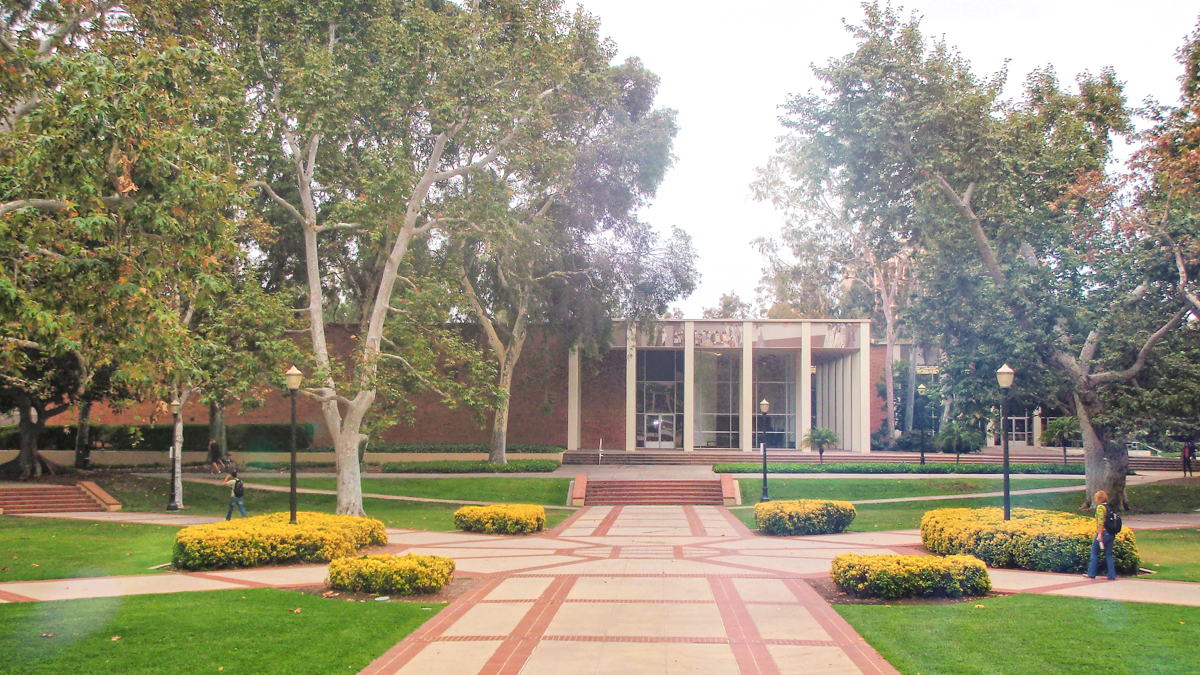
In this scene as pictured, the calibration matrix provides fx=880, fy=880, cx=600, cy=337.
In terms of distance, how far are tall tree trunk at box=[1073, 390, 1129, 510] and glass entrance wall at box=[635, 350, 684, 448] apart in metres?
24.3

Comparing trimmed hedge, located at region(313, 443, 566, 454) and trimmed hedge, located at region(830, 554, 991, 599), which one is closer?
trimmed hedge, located at region(830, 554, 991, 599)

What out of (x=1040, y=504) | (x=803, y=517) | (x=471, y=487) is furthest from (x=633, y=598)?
(x=471, y=487)

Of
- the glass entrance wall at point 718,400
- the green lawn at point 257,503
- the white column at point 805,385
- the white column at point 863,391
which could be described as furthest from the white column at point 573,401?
the green lawn at point 257,503

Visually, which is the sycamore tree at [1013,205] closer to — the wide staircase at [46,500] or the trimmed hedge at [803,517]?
the trimmed hedge at [803,517]

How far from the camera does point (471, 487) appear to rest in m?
32.7

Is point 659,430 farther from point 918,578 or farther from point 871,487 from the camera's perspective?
point 918,578

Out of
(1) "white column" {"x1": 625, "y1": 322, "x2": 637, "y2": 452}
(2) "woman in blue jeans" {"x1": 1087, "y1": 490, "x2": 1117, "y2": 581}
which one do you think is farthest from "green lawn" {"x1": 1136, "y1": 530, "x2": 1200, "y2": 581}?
(1) "white column" {"x1": 625, "y1": 322, "x2": 637, "y2": 452}

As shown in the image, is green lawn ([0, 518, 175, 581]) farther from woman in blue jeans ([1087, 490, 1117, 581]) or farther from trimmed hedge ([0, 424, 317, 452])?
trimmed hedge ([0, 424, 317, 452])

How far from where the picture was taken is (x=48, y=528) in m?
21.9

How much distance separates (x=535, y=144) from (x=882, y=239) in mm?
10838

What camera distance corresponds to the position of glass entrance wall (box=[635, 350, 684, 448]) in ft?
155

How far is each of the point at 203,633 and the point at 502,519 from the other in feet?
40.2

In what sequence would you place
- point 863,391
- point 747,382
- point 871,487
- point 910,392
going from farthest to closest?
point 910,392 < point 747,382 < point 863,391 < point 871,487

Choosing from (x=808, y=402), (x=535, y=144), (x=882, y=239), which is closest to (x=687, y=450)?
(x=808, y=402)
